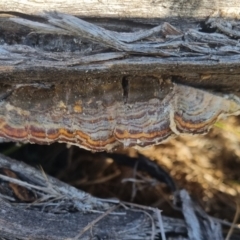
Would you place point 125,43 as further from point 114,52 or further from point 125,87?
point 125,87

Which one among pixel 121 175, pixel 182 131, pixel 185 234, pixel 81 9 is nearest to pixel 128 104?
pixel 182 131

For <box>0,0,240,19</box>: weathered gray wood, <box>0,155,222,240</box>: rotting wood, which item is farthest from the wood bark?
<box>0,155,222,240</box>: rotting wood

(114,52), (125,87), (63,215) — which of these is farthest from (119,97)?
(63,215)

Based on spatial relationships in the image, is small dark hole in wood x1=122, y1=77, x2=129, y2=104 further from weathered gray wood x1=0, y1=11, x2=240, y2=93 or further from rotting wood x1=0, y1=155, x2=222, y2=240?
rotting wood x1=0, y1=155, x2=222, y2=240

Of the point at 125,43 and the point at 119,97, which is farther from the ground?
the point at 125,43

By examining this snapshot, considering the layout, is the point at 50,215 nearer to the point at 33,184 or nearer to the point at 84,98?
the point at 33,184

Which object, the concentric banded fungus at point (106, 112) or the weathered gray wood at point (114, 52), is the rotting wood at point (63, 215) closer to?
the concentric banded fungus at point (106, 112)

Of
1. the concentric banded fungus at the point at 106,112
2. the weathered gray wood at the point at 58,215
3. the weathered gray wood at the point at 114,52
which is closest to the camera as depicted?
the weathered gray wood at the point at 114,52

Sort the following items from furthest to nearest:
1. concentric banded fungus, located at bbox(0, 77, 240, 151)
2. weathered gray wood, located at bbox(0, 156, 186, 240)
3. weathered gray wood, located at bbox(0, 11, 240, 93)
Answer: weathered gray wood, located at bbox(0, 156, 186, 240)
concentric banded fungus, located at bbox(0, 77, 240, 151)
weathered gray wood, located at bbox(0, 11, 240, 93)

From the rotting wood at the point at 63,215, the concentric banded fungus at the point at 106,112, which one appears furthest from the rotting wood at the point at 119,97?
the rotting wood at the point at 63,215
